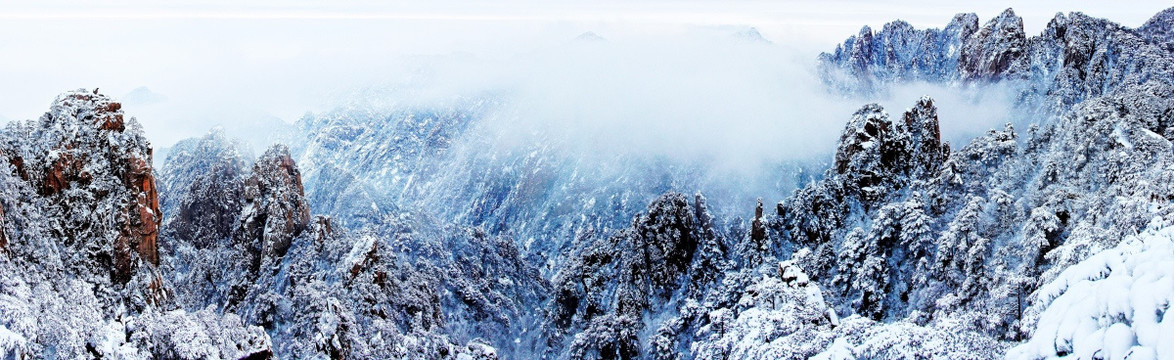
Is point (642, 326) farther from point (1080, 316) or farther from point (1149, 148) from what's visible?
point (1080, 316)

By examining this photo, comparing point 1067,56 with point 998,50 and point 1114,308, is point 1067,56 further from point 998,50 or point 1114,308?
point 1114,308

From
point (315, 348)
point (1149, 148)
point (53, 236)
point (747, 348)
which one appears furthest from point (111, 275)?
point (1149, 148)

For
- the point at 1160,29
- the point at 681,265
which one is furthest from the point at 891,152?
the point at 1160,29

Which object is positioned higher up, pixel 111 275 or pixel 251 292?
pixel 111 275

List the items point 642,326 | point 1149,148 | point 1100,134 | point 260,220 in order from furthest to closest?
point 260,220 → point 642,326 → point 1100,134 → point 1149,148

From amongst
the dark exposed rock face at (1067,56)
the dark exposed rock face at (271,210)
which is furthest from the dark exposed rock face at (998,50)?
the dark exposed rock face at (271,210)

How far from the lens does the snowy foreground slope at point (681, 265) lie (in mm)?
24688

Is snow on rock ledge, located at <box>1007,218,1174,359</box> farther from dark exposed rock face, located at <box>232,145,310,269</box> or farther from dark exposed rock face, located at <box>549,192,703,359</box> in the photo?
dark exposed rock face, located at <box>232,145,310,269</box>

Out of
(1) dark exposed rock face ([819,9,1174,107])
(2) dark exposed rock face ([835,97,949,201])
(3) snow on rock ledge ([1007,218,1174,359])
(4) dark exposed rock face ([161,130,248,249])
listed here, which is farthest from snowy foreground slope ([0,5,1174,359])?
(1) dark exposed rock face ([819,9,1174,107])

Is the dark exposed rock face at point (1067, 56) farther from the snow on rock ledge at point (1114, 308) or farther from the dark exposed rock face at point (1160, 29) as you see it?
the snow on rock ledge at point (1114, 308)

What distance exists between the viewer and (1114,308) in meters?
14.1

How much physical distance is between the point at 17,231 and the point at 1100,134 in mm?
66205

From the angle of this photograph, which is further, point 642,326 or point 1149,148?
point 642,326

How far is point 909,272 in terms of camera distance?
162 ft
